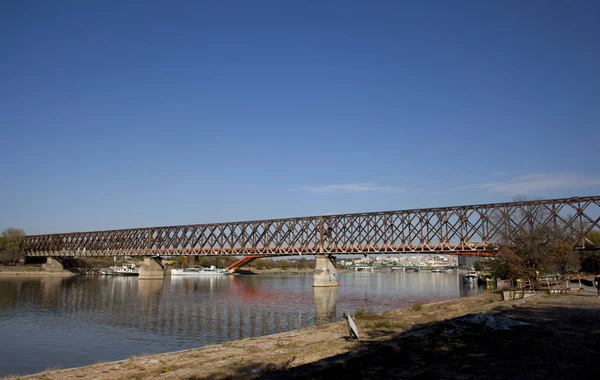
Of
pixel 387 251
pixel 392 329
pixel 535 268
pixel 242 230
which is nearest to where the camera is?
pixel 392 329

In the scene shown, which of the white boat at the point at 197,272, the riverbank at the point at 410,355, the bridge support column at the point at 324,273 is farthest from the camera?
the white boat at the point at 197,272

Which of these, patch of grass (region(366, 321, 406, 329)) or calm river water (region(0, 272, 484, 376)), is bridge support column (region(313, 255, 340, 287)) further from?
patch of grass (region(366, 321, 406, 329))

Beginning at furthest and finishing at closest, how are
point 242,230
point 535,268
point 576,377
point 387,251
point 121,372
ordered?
1. point 242,230
2. point 387,251
3. point 535,268
4. point 121,372
5. point 576,377

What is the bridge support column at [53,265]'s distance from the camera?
473ft

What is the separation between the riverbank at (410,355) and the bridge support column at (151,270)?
107502 millimetres

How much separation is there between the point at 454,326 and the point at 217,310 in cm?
3173

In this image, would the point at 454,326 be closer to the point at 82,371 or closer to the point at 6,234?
the point at 82,371

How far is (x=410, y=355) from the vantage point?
12.4 m

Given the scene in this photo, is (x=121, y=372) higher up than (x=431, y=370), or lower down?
lower down

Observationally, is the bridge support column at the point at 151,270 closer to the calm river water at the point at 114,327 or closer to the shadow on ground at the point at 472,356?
the calm river water at the point at 114,327

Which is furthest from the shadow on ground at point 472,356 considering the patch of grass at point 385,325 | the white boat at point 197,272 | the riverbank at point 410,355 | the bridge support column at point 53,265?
the bridge support column at point 53,265

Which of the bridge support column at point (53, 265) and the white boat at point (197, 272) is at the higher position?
the bridge support column at point (53, 265)

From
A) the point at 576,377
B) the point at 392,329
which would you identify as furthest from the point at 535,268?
the point at 576,377

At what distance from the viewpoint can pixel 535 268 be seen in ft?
146
